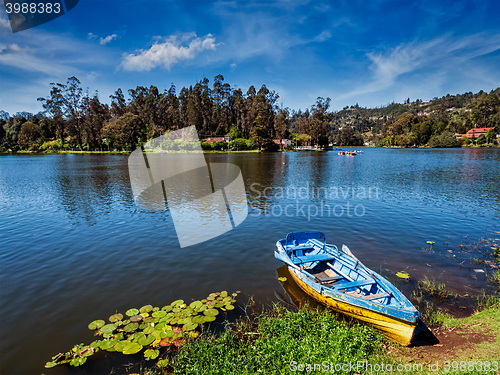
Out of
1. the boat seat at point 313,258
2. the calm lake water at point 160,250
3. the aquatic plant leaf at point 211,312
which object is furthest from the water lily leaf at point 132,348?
the boat seat at point 313,258

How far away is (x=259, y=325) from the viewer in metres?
8.51

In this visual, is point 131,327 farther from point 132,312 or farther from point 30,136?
point 30,136

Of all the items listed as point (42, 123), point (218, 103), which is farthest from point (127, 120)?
point (42, 123)

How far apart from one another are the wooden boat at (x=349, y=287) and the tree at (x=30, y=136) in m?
159

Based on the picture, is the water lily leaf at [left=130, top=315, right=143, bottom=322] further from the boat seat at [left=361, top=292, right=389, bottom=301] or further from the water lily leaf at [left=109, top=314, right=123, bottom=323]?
the boat seat at [left=361, top=292, right=389, bottom=301]

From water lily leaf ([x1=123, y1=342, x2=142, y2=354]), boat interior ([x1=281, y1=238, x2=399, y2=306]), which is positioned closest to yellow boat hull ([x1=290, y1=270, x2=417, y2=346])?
boat interior ([x1=281, y1=238, x2=399, y2=306])

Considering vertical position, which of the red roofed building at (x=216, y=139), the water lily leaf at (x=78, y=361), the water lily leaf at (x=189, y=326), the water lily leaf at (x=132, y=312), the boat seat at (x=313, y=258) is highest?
the red roofed building at (x=216, y=139)

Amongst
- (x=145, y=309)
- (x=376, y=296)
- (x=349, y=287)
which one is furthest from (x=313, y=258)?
(x=145, y=309)

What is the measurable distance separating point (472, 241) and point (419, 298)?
9488mm

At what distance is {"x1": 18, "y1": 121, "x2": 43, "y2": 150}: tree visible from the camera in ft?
410

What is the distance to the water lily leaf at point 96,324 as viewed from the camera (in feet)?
28.2

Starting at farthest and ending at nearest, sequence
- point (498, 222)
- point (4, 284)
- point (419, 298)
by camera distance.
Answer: point (498, 222)
point (4, 284)
point (419, 298)

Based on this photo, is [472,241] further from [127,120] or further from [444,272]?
[127,120]

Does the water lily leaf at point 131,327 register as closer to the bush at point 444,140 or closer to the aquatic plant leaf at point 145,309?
the aquatic plant leaf at point 145,309
